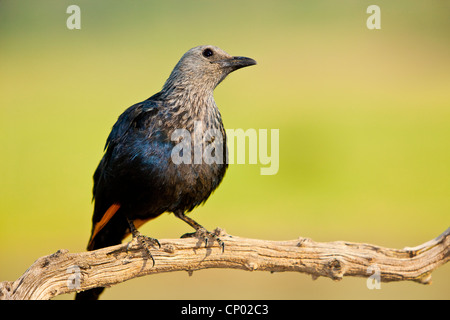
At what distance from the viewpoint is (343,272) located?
3797mm

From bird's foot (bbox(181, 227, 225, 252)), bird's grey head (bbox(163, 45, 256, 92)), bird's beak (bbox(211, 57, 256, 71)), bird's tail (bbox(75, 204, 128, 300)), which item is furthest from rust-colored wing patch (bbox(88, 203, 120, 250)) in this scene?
bird's beak (bbox(211, 57, 256, 71))

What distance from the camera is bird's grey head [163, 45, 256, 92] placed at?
14.0ft

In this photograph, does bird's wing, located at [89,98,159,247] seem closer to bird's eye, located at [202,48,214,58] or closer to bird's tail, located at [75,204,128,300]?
bird's tail, located at [75,204,128,300]

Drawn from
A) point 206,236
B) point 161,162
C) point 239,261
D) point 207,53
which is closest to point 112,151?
point 161,162

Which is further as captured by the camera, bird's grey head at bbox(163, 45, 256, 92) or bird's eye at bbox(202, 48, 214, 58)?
bird's eye at bbox(202, 48, 214, 58)

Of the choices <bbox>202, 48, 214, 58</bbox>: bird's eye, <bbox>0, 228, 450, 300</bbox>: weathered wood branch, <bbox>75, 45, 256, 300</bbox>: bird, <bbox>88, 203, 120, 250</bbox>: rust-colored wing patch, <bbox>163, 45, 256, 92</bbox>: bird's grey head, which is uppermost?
<bbox>202, 48, 214, 58</bbox>: bird's eye

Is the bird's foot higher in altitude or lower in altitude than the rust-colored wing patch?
lower

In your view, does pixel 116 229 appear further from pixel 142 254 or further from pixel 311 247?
pixel 311 247

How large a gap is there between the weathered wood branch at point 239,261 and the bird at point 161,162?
0.41 ft

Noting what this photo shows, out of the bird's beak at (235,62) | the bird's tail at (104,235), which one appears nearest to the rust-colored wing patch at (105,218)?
the bird's tail at (104,235)

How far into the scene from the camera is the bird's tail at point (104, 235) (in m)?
4.10

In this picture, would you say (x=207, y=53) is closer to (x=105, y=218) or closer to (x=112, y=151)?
(x=112, y=151)

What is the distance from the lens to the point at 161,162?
3.76 meters

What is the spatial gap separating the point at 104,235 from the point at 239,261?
111cm
